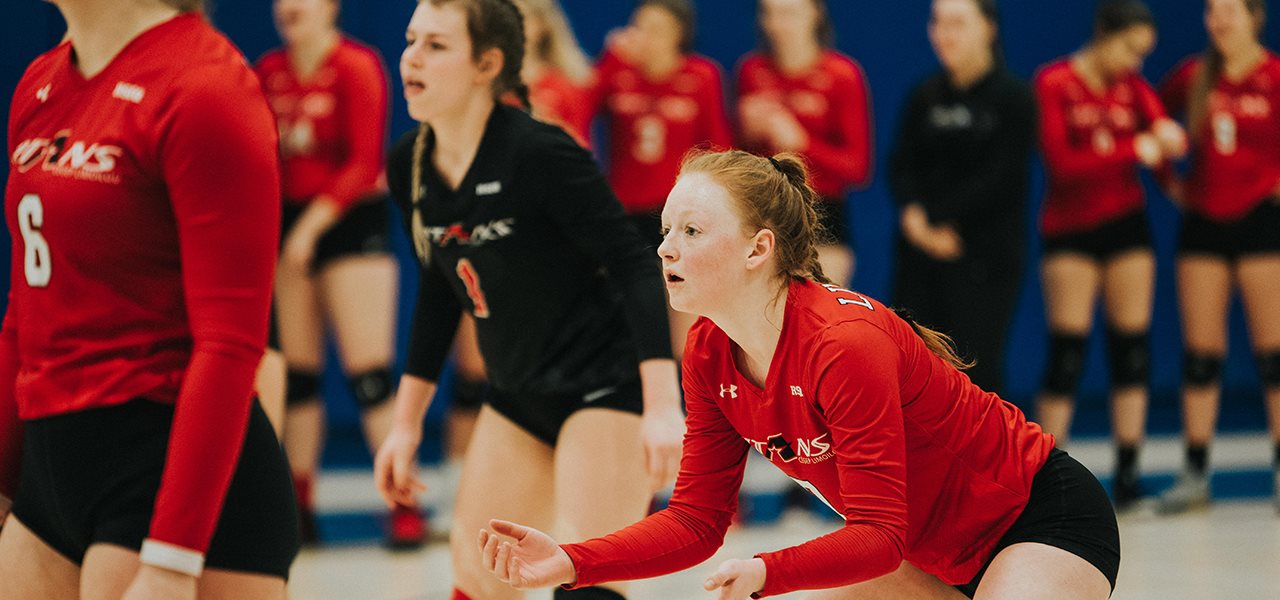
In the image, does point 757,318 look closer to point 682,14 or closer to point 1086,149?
point 682,14

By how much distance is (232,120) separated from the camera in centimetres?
184

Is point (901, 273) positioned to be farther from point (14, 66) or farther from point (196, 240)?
point (196, 240)

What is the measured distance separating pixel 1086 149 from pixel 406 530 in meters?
3.38

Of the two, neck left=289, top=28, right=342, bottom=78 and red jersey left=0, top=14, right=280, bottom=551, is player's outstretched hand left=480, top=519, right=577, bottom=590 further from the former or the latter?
neck left=289, top=28, right=342, bottom=78

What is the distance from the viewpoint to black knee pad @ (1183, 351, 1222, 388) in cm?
638

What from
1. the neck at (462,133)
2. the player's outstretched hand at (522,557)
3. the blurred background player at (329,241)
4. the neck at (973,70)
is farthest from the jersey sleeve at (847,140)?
the player's outstretched hand at (522,557)

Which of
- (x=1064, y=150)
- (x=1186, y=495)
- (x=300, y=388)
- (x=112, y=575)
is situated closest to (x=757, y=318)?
(x=112, y=575)

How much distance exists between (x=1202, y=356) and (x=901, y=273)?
4.87 ft

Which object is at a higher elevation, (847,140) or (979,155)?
(979,155)

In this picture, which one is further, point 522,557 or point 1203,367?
point 1203,367

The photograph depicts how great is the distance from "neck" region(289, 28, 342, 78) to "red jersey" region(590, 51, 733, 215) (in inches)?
48.0

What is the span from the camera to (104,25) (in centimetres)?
194

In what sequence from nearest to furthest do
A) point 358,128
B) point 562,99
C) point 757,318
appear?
1. point 757,318
2. point 358,128
3. point 562,99

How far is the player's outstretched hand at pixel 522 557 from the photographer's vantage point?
208 cm
